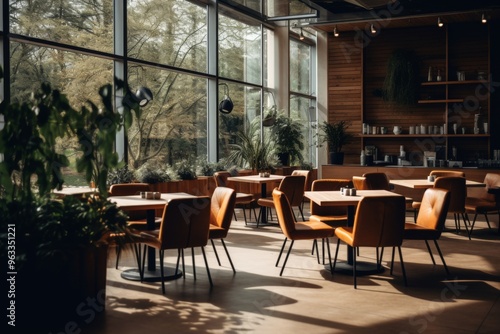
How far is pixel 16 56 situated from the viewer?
721cm

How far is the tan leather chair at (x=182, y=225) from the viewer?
16.9ft

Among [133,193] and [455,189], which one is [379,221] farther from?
[455,189]

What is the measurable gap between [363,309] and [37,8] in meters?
5.38

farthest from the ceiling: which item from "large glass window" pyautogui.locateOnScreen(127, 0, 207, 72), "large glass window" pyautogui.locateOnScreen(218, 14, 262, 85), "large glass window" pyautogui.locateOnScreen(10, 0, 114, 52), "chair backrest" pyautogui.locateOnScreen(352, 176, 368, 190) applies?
"large glass window" pyautogui.locateOnScreen(10, 0, 114, 52)

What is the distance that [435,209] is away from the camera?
19.5 ft

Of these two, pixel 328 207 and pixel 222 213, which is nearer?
pixel 222 213

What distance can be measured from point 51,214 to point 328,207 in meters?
3.74

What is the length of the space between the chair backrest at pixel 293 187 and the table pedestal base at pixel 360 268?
2.24 m

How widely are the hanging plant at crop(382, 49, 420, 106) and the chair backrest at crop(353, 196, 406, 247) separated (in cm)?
772

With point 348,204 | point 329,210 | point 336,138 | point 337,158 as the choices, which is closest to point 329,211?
point 329,210

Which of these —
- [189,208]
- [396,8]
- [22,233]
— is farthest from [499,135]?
[22,233]

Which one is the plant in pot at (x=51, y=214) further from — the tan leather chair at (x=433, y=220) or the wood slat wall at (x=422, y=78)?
→ the wood slat wall at (x=422, y=78)

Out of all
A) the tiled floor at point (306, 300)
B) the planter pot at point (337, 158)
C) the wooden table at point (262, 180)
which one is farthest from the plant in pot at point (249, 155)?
the tiled floor at point (306, 300)

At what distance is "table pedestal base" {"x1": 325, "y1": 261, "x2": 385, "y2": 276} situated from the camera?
19.7 feet
